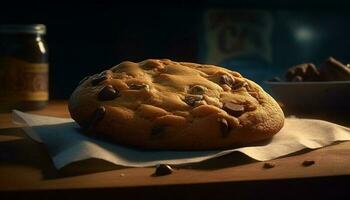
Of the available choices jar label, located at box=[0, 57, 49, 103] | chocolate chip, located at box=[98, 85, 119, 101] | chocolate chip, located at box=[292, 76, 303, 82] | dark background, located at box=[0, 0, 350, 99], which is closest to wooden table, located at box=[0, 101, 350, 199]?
chocolate chip, located at box=[98, 85, 119, 101]

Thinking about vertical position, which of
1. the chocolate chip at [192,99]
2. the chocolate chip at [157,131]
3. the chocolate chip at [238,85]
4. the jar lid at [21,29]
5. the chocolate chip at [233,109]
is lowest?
the chocolate chip at [157,131]

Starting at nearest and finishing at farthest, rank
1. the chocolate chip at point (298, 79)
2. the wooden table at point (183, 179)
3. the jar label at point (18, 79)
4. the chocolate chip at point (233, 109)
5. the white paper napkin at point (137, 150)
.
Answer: the wooden table at point (183, 179), the white paper napkin at point (137, 150), the chocolate chip at point (233, 109), the jar label at point (18, 79), the chocolate chip at point (298, 79)

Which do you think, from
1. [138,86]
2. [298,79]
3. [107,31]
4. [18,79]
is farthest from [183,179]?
[107,31]

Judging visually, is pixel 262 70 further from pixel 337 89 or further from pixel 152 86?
pixel 152 86

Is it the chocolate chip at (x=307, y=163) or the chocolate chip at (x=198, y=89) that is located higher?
the chocolate chip at (x=198, y=89)

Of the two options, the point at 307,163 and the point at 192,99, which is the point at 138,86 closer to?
the point at 192,99

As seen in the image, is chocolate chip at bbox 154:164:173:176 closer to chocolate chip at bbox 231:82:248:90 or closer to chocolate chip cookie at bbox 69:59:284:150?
chocolate chip cookie at bbox 69:59:284:150

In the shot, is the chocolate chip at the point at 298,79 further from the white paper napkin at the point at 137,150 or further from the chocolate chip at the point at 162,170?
the chocolate chip at the point at 162,170

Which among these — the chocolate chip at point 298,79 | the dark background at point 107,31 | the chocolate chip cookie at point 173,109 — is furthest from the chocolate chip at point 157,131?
the dark background at point 107,31

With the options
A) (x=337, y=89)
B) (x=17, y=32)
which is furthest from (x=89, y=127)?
(x=337, y=89)
